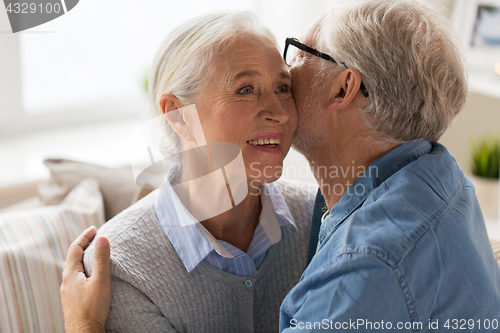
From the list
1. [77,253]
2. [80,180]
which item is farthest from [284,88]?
[80,180]

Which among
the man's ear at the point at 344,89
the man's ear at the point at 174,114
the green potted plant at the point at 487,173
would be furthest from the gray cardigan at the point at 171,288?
the green potted plant at the point at 487,173

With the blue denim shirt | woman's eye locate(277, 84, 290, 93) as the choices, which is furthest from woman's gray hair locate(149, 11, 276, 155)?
the blue denim shirt

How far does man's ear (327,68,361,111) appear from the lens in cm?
102

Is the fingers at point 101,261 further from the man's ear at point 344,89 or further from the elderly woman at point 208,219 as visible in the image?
the man's ear at point 344,89

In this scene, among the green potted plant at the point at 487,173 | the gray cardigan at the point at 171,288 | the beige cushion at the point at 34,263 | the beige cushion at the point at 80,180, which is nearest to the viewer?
the gray cardigan at the point at 171,288

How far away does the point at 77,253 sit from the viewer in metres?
1.16

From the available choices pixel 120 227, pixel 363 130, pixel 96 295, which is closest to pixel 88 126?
pixel 120 227

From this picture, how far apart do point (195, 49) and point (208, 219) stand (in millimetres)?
484

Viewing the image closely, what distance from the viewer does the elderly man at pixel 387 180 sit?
80 centimetres

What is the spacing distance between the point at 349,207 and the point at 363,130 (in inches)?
7.6

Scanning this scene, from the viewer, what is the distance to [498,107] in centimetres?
253

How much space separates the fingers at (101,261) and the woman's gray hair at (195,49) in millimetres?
396

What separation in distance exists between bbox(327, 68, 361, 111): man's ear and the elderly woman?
5.1 inches

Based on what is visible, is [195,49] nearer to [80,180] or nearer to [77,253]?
[77,253]
